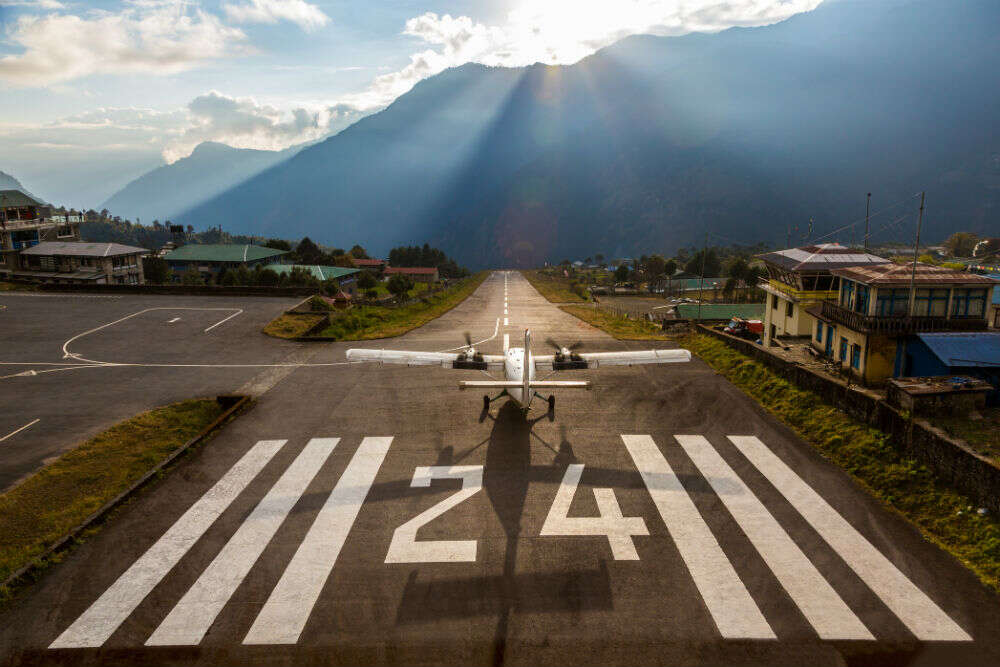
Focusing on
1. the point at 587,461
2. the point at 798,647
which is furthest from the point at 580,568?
the point at 587,461

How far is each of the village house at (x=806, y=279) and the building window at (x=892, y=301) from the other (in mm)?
11803

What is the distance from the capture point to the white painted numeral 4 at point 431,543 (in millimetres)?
17500

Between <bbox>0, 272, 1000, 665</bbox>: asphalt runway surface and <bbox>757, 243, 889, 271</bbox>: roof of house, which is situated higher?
<bbox>757, 243, 889, 271</bbox>: roof of house

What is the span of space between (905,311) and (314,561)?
1336 inches

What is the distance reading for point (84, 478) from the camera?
2247cm

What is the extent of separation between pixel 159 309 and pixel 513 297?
199 feet

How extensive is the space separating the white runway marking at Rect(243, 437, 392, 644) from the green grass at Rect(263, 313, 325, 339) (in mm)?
27723

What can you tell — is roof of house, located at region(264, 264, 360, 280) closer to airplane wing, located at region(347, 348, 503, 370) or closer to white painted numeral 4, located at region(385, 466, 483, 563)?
airplane wing, located at region(347, 348, 503, 370)

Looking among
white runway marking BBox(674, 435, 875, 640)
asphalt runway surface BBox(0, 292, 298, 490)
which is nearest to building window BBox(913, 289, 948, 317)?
white runway marking BBox(674, 435, 875, 640)

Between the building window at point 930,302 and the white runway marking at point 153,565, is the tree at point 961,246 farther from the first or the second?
the white runway marking at point 153,565

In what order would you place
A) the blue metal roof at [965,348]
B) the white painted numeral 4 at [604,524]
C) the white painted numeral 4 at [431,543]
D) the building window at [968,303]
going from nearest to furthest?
the white painted numeral 4 at [431,543] < the white painted numeral 4 at [604,524] < the blue metal roof at [965,348] < the building window at [968,303]

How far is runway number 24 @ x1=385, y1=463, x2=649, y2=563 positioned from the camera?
1770cm

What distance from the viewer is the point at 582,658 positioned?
13.7 metres

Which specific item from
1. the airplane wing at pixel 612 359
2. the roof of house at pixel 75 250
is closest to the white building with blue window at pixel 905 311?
the airplane wing at pixel 612 359
